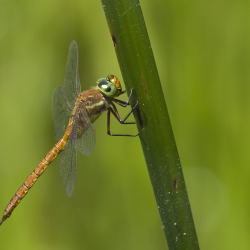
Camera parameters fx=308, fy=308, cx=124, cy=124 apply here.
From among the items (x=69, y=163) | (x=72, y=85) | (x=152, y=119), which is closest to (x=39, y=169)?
(x=69, y=163)

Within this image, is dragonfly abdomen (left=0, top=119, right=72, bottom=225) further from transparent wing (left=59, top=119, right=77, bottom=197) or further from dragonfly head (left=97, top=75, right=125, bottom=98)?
dragonfly head (left=97, top=75, right=125, bottom=98)

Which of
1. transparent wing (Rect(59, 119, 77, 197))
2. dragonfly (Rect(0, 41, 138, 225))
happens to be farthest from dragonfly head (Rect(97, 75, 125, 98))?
transparent wing (Rect(59, 119, 77, 197))

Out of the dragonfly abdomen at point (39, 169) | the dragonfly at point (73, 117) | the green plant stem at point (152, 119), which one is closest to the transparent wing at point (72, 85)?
the dragonfly at point (73, 117)

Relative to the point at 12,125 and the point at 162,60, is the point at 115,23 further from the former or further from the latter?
the point at 12,125

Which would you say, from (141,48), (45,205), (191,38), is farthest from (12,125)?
(141,48)

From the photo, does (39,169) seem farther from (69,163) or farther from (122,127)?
(122,127)
